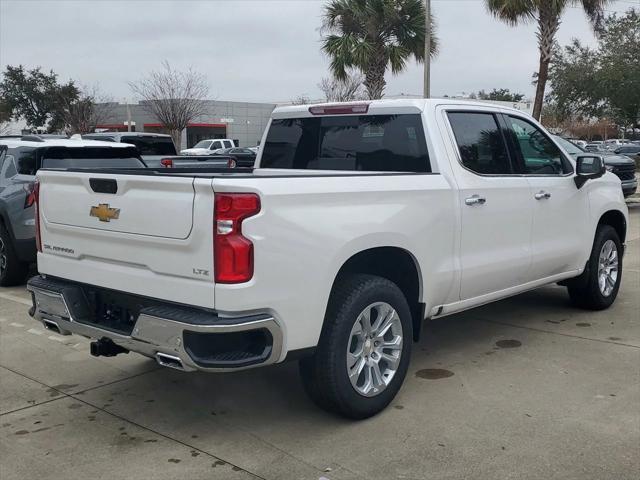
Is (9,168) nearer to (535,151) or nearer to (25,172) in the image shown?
(25,172)

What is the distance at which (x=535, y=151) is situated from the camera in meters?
5.93

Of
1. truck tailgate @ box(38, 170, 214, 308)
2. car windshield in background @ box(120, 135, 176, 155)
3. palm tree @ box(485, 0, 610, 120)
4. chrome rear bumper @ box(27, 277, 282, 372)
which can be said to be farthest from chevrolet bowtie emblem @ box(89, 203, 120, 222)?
palm tree @ box(485, 0, 610, 120)

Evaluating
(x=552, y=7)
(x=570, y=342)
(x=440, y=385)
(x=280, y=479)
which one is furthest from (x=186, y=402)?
(x=552, y=7)

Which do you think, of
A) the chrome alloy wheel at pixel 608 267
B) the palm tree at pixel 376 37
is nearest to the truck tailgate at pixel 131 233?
the chrome alloy wheel at pixel 608 267

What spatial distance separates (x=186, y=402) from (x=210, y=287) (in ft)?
4.77

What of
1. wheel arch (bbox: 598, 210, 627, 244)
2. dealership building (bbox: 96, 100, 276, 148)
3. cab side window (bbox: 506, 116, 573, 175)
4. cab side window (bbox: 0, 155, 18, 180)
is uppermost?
dealership building (bbox: 96, 100, 276, 148)

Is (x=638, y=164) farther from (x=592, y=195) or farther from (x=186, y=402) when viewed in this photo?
(x=186, y=402)

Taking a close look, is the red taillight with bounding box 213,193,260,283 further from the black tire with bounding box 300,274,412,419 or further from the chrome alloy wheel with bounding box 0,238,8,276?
the chrome alloy wheel with bounding box 0,238,8,276

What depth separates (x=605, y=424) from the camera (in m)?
4.20

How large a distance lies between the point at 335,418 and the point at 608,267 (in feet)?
12.7

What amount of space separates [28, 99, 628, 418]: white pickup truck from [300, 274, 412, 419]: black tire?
0.03 ft

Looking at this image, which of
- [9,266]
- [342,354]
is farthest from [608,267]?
[9,266]

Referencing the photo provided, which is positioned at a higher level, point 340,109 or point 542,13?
point 542,13

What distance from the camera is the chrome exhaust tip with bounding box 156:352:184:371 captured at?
361 centimetres
